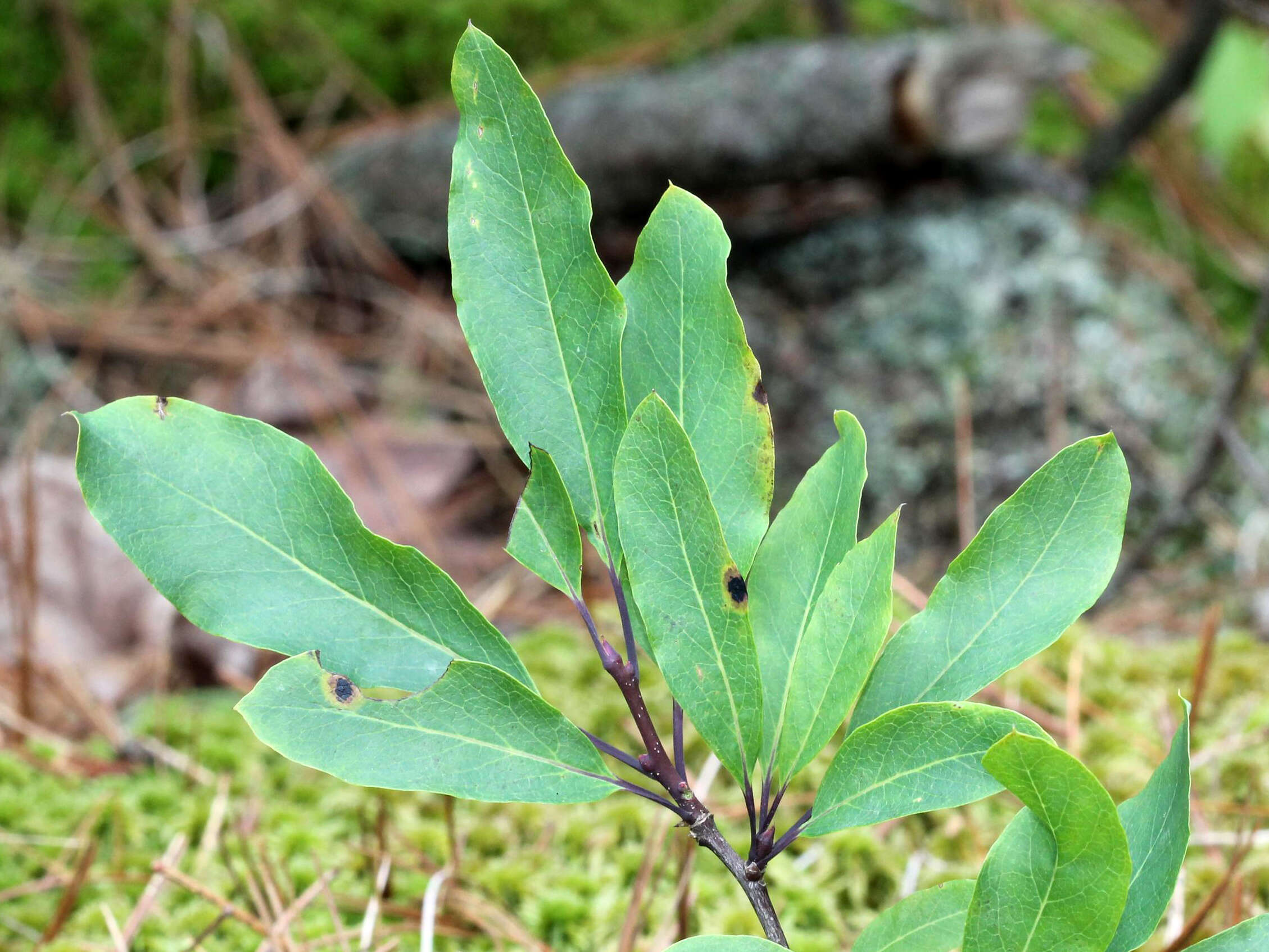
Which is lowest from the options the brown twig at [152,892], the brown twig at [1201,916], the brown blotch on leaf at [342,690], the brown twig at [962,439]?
the brown twig at [962,439]

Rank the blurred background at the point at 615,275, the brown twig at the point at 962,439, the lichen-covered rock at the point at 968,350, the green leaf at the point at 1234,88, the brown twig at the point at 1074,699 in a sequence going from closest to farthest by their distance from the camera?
1. the blurred background at the point at 615,275
2. the brown twig at the point at 1074,699
3. the green leaf at the point at 1234,88
4. the brown twig at the point at 962,439
5. the lichen-covered rock at the point at 968,350

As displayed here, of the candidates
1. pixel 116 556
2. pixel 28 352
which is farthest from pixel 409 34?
pixel 116 556

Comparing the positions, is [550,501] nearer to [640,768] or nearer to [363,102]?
[640,768]

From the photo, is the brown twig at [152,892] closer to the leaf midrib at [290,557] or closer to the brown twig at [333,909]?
the brown twig at [333,909]

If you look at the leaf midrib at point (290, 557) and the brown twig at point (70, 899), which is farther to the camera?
the brown twig at point (70, 899)

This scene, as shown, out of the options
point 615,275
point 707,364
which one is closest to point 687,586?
point 707,364

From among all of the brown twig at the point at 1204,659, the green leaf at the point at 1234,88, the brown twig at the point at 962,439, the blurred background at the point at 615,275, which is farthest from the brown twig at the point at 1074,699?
the green leaf at the point at 1234,88

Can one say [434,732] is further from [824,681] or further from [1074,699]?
[1074,699]
